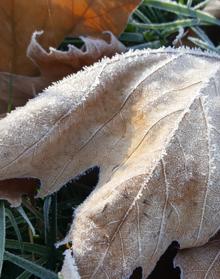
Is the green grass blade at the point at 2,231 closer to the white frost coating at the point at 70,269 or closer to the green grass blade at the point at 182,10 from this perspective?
the white frost coating at the point at 70,269

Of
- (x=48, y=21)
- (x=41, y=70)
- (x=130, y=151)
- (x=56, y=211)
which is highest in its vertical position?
(x=48, y=21)

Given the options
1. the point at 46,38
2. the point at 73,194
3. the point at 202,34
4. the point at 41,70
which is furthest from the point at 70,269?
the point at 202,34

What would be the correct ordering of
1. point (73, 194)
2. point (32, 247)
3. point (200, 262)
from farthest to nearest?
point (73, 194), point (32, 247), point (200, 262)

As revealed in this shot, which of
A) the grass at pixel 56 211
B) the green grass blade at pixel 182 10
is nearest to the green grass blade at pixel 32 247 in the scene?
the grass at pixel 56 211

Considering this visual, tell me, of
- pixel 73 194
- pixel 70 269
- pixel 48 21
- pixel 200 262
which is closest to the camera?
pixel 70 269

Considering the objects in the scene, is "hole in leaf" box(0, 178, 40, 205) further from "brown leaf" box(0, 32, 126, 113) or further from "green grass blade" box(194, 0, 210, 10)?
"green grass blade" box(194, 0, 210, 10)

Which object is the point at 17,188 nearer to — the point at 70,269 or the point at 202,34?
the point at 70,269
